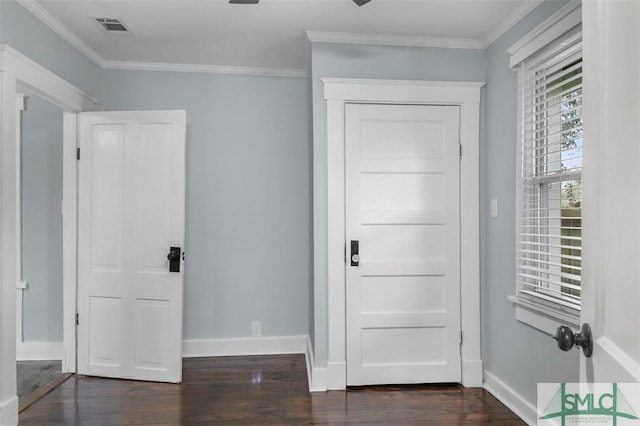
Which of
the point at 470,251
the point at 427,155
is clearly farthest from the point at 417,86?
the point at 470,251

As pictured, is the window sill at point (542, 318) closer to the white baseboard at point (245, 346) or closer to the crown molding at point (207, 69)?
the white baseboard at point (245, 346)

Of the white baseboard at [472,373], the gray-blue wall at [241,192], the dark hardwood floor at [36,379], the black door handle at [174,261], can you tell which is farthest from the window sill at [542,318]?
the dark hardwood floor at [36,379]

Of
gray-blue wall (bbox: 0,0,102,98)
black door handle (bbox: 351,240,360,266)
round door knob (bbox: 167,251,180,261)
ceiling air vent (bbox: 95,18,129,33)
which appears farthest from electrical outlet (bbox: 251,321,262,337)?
ceiling air vent (bbox: 95,18,129,33)

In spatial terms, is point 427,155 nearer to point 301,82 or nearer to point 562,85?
point 562,85

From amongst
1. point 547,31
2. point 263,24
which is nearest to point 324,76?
point 263,24

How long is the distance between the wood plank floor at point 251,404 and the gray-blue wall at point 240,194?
0.63 m

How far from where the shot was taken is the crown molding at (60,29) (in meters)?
2.44

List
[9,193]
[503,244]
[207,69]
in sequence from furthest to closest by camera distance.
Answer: [207,69]
[503,244]
[9,193]

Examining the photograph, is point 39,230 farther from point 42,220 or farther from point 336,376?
point 336,376

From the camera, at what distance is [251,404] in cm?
261

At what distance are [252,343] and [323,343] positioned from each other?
3.19 feet

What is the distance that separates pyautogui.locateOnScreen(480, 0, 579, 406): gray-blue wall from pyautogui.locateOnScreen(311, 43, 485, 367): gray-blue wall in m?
0.47

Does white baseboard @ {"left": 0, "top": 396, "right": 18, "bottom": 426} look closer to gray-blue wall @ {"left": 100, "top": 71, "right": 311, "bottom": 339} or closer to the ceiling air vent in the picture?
gray-blue wall @ {"left": 100, "top": 71, "right": 311, "bottom": 339}

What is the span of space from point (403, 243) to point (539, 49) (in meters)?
1.42
